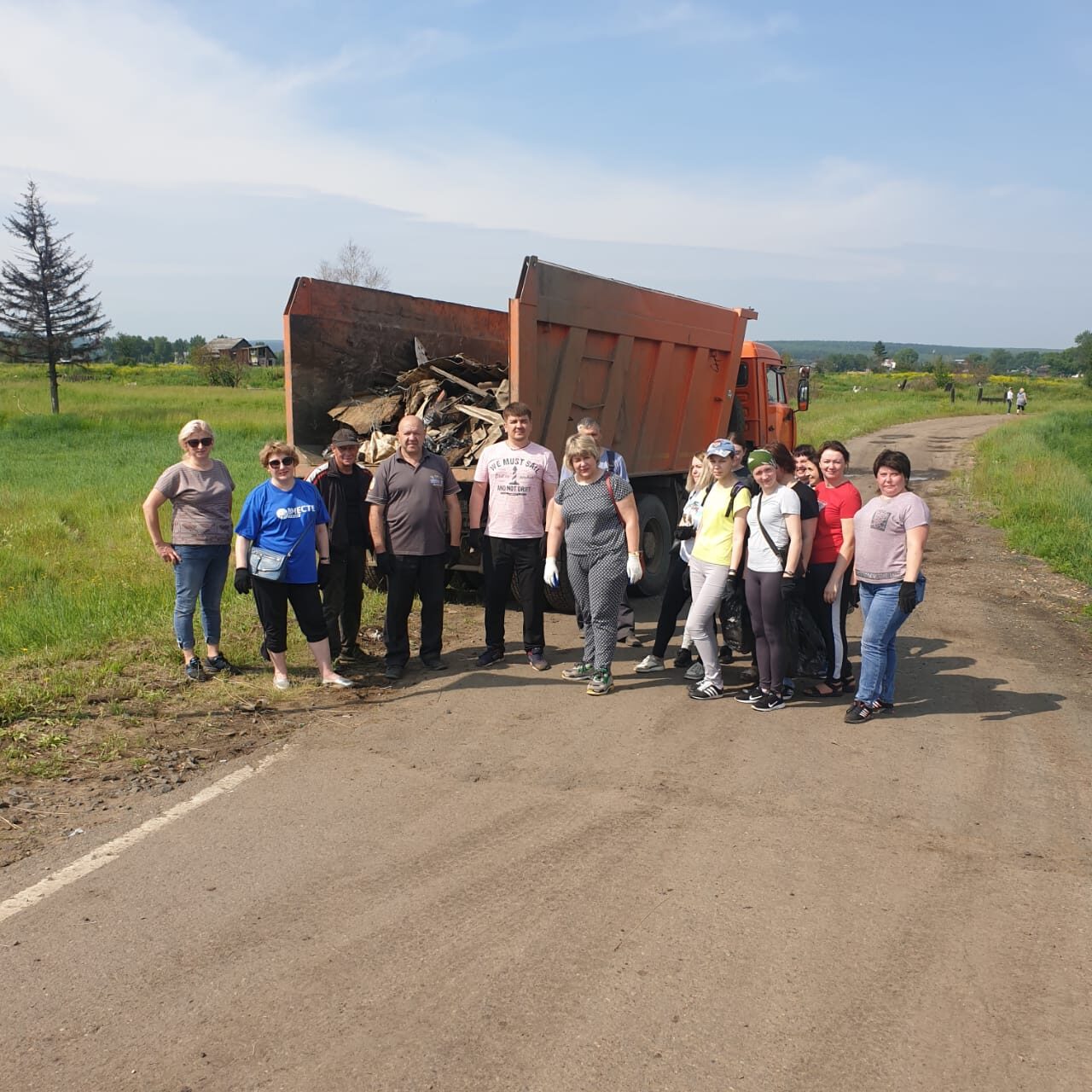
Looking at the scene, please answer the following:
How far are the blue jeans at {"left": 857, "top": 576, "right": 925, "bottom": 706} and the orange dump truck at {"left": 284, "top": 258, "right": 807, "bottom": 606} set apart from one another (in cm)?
314

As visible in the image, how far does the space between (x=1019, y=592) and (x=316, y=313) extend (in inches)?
285

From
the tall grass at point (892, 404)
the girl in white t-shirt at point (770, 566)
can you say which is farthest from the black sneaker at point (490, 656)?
the tall grass at point (892, 404)

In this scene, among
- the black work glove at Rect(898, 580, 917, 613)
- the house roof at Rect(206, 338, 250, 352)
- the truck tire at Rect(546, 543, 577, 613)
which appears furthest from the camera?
the house roof at Rect(206, 338, 250, 352)

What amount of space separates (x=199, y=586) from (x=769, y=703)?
3.73 m

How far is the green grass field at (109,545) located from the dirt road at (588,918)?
1.62 metres

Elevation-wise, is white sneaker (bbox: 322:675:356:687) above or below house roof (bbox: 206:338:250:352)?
below

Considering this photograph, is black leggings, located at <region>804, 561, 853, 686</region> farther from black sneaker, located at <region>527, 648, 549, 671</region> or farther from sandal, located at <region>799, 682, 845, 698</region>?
black sneaker, located at <region>527, 648, 549, 671</region>

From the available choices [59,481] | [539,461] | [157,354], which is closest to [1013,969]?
[539,461]

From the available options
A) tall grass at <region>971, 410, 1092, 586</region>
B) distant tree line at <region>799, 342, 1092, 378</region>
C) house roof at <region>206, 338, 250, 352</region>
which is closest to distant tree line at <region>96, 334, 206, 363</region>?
house roof at <region>206, 338, 250, 352</region>

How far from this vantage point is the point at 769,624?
20.4 feet

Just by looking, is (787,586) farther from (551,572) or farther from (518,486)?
(518,486)

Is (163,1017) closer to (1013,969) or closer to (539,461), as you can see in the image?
(1013,969)

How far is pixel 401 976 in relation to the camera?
10.7 ft

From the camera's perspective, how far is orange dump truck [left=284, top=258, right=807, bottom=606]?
8188 mm
